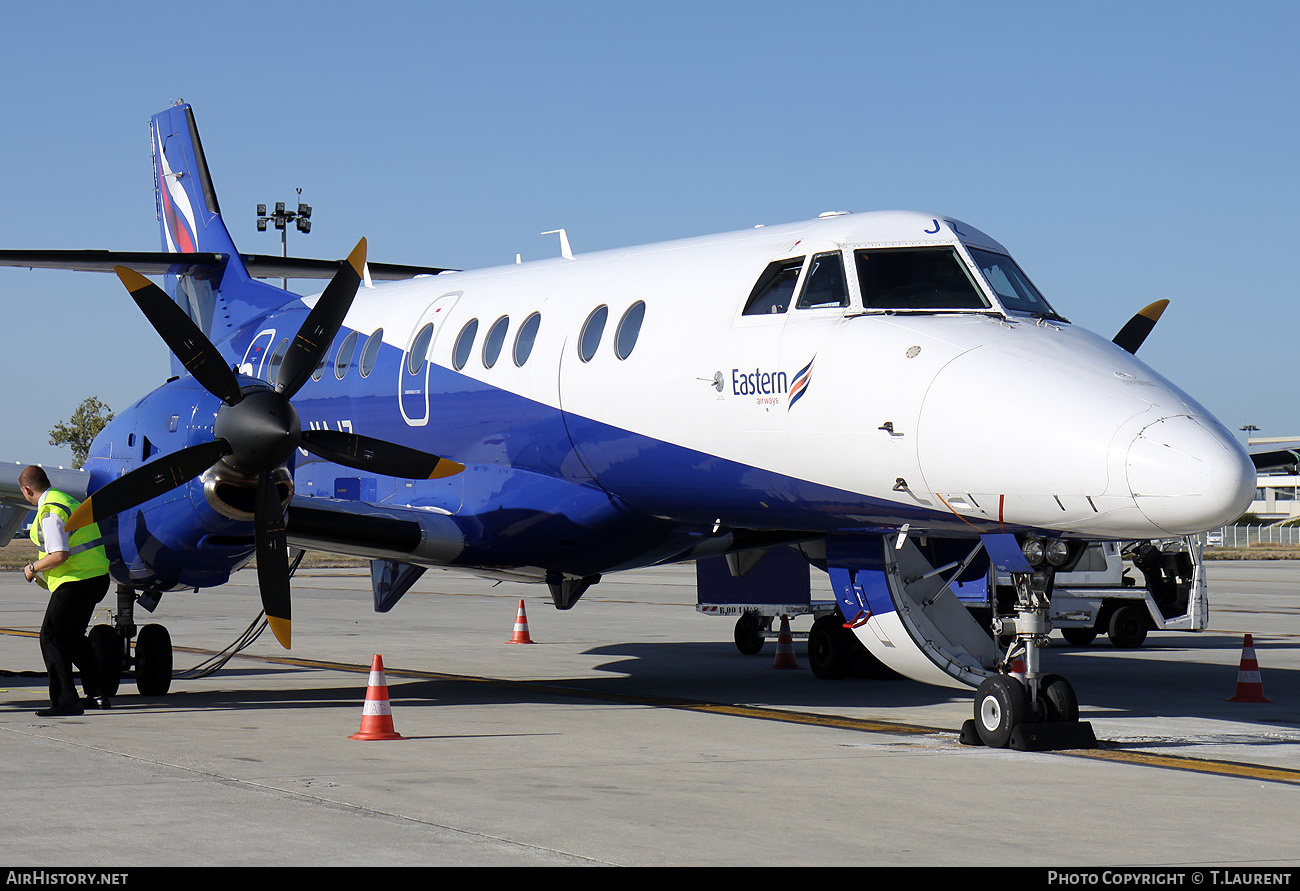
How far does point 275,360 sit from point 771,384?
7.40 m

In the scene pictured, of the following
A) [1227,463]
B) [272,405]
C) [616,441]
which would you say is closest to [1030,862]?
[1227,463]

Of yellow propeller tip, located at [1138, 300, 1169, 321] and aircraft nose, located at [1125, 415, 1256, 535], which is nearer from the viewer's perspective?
aircraft nose, located at [1125, 415, 1256, 535]

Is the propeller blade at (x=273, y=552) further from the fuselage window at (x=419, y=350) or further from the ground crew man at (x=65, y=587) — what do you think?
the fuselage window at (x=419, y=350)

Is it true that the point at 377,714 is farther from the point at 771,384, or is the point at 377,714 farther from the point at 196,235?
the point at 196,235

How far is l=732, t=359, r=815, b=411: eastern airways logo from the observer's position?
1041cm

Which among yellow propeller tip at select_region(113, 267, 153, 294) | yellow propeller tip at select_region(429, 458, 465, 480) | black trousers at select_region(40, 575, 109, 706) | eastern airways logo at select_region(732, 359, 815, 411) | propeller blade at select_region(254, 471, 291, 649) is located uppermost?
yellow propeller tip at select_region(113, 267, 153, 294)

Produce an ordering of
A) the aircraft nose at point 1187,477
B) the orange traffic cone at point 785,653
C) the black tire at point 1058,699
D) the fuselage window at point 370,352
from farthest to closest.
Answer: the orange traffic cone at point 785,653 → the fuselage window at point 370,352 → the black tire at point 1058,699 → the aircraft nose at point 1187,477

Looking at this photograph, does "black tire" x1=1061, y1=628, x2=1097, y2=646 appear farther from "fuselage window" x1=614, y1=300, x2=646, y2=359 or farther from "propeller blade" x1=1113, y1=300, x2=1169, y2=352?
"fuselage window" x1=614, y1=300, x2=646, y2=359

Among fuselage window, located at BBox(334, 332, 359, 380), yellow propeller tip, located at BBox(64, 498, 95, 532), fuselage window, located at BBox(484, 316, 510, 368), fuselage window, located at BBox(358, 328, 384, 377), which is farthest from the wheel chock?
fuselage window, located at BBox(334, 332, 359, 380)

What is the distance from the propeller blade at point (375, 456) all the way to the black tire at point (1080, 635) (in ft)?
37.6

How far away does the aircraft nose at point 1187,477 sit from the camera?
27.8 feet

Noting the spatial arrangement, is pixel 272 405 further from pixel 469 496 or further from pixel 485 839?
pixel 485 839

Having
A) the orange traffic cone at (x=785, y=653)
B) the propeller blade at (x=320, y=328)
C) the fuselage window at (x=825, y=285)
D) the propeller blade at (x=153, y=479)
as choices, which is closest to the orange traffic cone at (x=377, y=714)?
the propeller blade at (x=153, y=479)

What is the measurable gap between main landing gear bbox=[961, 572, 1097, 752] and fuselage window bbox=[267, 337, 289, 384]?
29.5 ft
